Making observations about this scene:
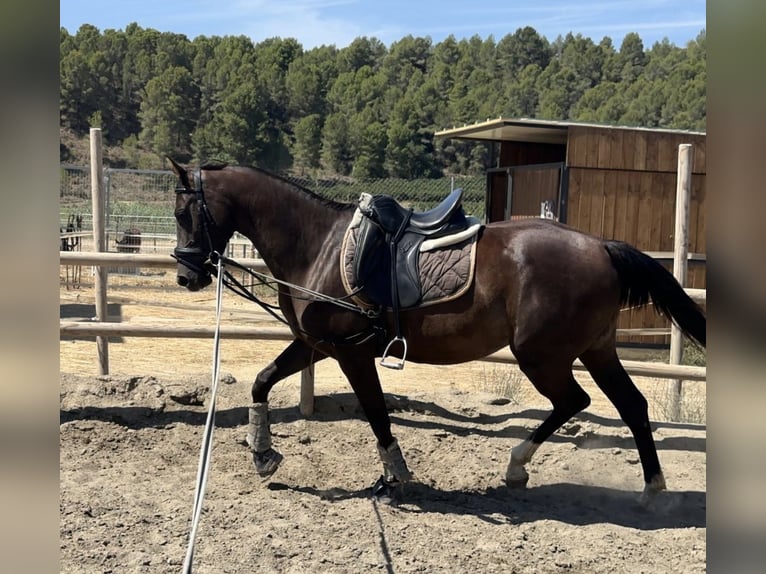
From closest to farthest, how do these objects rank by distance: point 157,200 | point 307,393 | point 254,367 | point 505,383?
point 307,393 < point 505,383 < point 254,367 < point 157,200

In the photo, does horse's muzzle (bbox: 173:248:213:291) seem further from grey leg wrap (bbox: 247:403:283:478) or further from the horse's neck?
grey leg wrap (bbox: 247:403:283:478)

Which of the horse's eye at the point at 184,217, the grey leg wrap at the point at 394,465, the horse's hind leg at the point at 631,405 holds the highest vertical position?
the horse's eye at the point at 184,217

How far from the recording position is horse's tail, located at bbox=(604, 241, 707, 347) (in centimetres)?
408

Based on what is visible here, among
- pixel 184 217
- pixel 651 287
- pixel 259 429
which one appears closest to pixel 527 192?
pixel 651 287

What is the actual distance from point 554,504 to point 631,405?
826 mm

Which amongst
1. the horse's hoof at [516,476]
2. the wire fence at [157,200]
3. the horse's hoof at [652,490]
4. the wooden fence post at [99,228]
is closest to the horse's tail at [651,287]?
the horse's hoof at [652,490]

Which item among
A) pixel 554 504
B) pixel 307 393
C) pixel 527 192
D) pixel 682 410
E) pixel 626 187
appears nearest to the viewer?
pixel 554 504

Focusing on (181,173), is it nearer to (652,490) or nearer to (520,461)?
(520,461)

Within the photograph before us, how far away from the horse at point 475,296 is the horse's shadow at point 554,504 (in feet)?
0.51

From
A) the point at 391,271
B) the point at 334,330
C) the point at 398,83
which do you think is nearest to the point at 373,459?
the point at 334,330

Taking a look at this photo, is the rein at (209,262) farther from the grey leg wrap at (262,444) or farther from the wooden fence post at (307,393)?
the wooden fence post at (307,393)

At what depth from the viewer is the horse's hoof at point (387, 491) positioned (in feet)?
14.1

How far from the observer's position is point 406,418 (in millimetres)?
5754

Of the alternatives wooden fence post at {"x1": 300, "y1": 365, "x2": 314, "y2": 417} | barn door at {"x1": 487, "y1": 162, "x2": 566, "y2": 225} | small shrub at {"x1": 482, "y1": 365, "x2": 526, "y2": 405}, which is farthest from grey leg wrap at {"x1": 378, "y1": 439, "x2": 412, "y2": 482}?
barn door at {"x1": 487, "y1": 162, "x2": 566, "y2": 225}
